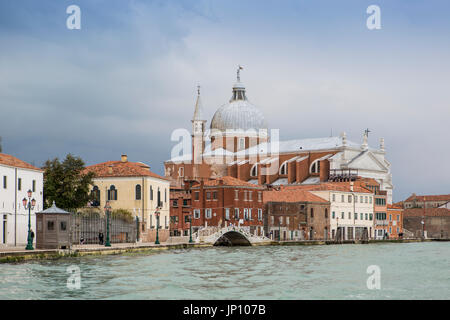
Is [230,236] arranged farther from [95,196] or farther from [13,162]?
[13,162]

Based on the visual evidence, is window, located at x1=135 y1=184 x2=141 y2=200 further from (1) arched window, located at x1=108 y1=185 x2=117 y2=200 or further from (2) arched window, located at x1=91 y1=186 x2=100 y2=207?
(2) arched window, located at x1=91 y1=186 x2=100 y2=207

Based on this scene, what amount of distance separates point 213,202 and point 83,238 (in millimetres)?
20506

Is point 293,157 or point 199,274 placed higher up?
point 293,157

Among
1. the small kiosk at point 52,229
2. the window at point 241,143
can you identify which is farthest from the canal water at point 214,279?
the window at point 241,143

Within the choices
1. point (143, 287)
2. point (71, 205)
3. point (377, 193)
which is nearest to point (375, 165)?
point (377, 193)

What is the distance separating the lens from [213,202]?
6341 centimetres

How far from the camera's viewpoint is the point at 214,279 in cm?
2748

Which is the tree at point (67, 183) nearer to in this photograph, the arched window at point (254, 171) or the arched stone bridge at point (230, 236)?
the arched stone bridge at point (230, 236)

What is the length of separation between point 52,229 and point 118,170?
17525 millimetres

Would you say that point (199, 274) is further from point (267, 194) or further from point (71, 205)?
point (267, 194)

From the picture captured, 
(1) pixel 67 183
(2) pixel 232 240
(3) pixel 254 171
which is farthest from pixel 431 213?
(1) pixel 67 183

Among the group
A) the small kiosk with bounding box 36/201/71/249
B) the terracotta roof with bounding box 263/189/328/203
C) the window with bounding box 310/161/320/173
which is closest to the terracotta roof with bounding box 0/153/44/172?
the small kiosk with bounding box 36/201/71/249

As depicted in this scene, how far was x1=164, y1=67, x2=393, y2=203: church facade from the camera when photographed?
81.9m
